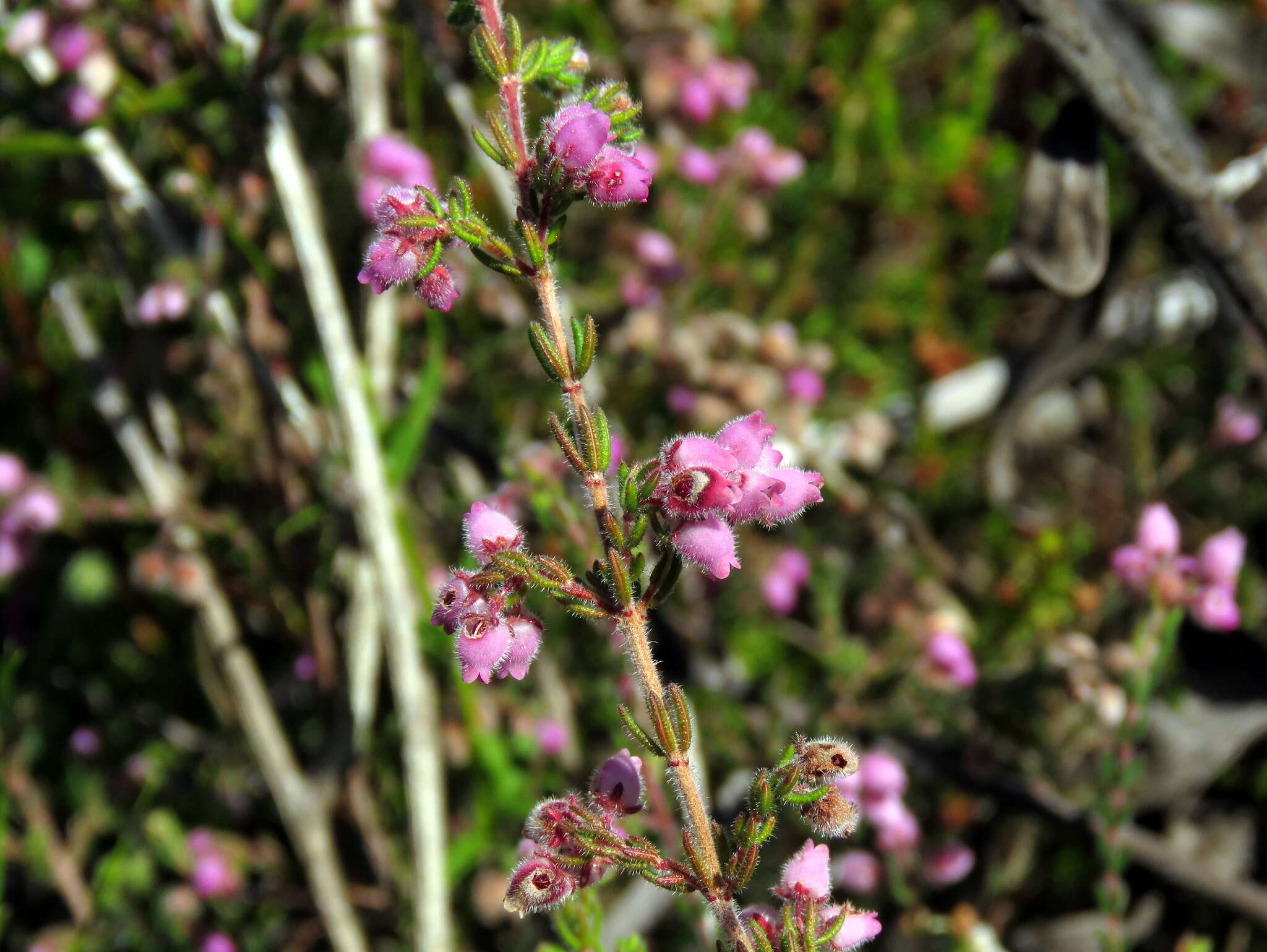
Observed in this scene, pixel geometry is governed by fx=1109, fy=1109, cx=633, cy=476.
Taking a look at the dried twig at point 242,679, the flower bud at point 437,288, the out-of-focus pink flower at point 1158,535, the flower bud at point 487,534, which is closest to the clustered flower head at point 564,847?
the flower bud at point 487,534

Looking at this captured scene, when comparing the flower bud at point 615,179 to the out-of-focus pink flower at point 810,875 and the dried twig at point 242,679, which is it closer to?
the out-of-focus pink flower at point 810,875

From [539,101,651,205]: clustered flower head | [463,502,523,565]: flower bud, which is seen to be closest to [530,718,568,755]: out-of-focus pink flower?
[463,502,523,565]: flower bud

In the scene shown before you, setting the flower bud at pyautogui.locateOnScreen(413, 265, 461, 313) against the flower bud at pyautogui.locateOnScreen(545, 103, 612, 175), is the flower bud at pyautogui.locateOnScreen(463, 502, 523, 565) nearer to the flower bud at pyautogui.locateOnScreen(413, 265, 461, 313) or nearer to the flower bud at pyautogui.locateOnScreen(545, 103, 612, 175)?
the flower bud at pyautogui.locateOnScreen(413, 265, 461, 313)

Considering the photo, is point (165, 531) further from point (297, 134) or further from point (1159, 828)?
point (1159, 828)

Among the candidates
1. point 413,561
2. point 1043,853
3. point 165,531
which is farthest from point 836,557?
point 165,531

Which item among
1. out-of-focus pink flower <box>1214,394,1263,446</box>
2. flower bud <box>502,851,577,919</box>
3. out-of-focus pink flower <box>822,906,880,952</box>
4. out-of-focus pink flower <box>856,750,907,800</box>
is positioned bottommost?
out-of-focus pink flower <box>856,750,907,800</box>

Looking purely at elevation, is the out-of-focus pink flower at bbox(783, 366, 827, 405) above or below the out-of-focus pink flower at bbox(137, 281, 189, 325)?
below
